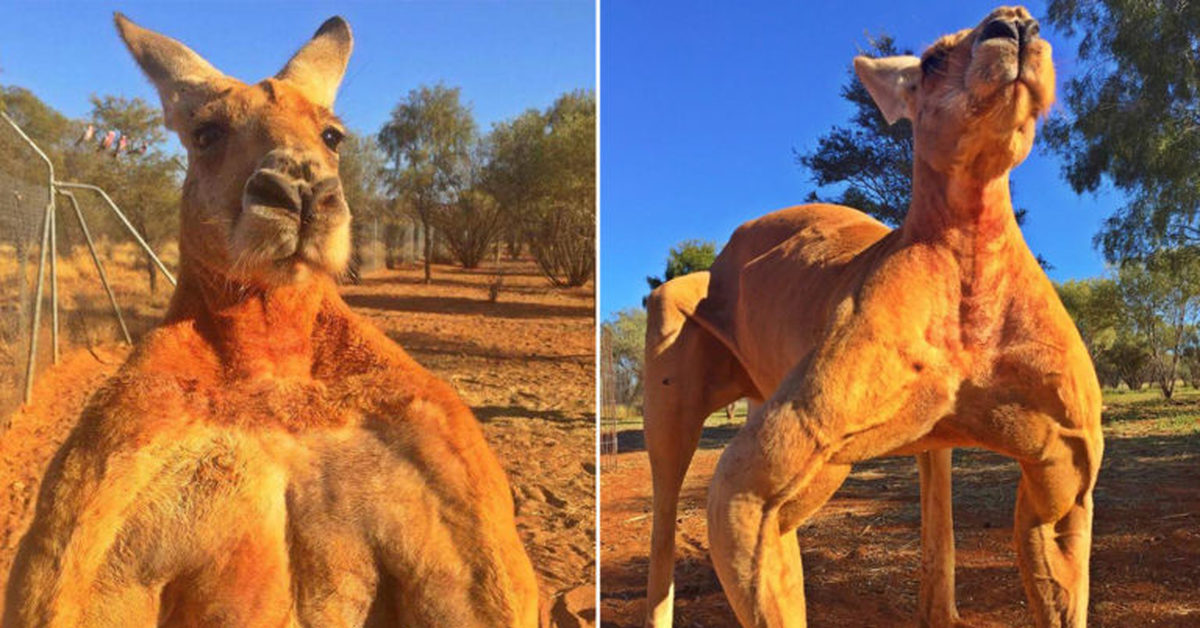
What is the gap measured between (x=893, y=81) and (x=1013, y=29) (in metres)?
0.64

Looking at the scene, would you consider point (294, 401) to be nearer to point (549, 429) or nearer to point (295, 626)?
point (295, 626)

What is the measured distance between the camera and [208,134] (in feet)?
6.52

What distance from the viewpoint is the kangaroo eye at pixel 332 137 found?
2125mm

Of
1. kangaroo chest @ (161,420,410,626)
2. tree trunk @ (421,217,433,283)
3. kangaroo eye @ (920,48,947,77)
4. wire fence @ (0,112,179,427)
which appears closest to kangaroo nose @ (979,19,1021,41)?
kangaroo eye @ (920,48,947,77)

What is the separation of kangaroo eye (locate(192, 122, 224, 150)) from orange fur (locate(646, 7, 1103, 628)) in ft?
5.54

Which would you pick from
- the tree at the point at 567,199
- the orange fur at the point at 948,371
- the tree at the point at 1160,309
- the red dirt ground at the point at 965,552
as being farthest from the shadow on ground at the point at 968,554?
the tree at the point at 1160,309

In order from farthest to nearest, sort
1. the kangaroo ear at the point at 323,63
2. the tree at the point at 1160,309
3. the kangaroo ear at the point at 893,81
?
the tree at the point at 1160,309
the kangaroo ear at the point at 893,81
the kangaroo ear at the point at 323,63

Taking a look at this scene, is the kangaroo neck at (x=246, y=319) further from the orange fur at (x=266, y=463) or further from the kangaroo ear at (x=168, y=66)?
the kangaroo ear at (x=168, y=66)

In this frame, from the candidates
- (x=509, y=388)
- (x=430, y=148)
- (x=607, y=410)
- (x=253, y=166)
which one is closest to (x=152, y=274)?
(x=253, y=166)

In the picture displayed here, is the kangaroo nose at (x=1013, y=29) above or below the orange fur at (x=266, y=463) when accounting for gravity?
above

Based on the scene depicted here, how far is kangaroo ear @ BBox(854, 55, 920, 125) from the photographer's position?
127 inches

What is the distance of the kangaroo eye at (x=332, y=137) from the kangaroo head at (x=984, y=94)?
189 centimetres

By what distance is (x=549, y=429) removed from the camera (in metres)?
8.74

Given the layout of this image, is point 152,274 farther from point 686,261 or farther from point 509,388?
point 686,261
